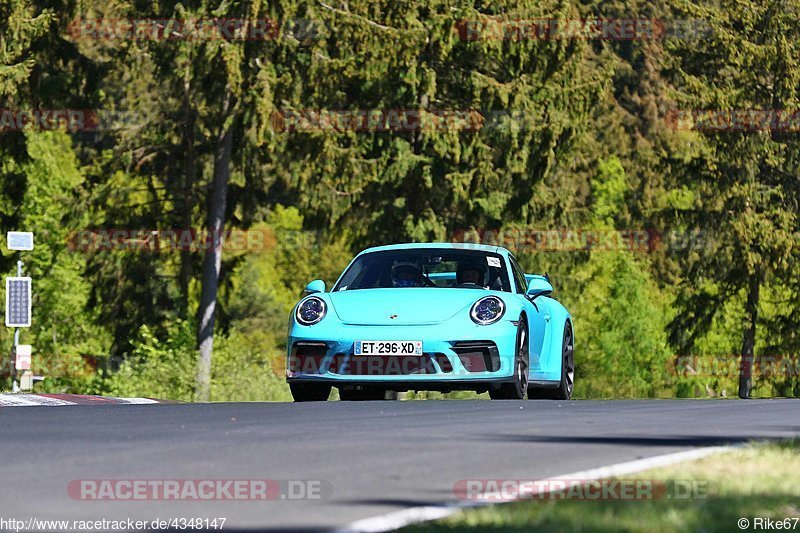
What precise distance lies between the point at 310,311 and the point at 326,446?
5899 mm

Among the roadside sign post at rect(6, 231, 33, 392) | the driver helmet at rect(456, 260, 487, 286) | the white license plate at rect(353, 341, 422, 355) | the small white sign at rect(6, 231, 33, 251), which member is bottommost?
the roadside sign post at rect(6, 231, 33, 392)

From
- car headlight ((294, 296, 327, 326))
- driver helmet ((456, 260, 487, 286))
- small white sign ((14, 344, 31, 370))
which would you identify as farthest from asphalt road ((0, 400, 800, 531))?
small white sign ((14, 344, 31, 370))

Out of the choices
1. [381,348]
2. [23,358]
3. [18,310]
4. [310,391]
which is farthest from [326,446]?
[23,358]

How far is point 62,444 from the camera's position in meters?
Result: 9.55

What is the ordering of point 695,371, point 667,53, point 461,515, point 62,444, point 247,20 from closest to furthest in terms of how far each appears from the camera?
point 461,515 → point 62,444 → point 247,20 → point 667,53 → point 695,371

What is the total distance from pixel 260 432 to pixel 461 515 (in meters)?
3.98

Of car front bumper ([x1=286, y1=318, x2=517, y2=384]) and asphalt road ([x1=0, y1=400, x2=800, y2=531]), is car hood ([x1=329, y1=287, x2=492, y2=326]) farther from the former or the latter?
asphalt road ([x1=0, y1=400, x2=800, y2=531])

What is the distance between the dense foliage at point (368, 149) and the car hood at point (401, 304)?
66.0ft

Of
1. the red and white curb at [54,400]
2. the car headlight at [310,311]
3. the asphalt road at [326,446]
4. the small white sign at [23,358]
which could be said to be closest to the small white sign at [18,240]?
the small white sign at [23,358]

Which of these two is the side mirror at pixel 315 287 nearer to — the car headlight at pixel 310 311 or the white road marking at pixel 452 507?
Answer: the car headlight at pixel 310 311

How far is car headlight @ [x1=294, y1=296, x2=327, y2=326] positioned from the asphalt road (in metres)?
1.31

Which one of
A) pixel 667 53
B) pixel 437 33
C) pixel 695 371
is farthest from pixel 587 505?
pixel 695 371

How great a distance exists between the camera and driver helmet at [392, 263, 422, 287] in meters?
16.0

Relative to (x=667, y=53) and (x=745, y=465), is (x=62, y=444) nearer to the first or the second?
(x=745, y=465)
